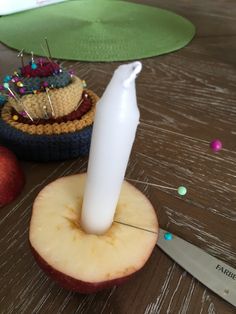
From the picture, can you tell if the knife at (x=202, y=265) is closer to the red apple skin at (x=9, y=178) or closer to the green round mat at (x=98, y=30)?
the red apple skin at (x=9, y=178)

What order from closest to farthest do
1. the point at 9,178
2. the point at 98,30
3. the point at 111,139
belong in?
the point at 111,139 < the point at 9,178 < the point at 98,30

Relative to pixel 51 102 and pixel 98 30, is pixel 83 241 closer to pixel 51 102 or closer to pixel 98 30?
pixel 51 102

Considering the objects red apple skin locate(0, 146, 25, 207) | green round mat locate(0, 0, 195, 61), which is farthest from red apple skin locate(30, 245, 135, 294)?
green round mat locate(0, 0, 195, 61)

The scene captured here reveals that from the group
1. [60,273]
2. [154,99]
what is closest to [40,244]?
[60,273]

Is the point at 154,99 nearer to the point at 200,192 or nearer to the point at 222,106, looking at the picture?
the point at 222,106

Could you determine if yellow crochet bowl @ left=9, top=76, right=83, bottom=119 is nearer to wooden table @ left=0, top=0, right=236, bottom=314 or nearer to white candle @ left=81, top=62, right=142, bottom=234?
wooden table @ left=0, top=0, right=236, bottom=314

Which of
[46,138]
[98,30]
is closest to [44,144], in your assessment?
[46,138]
